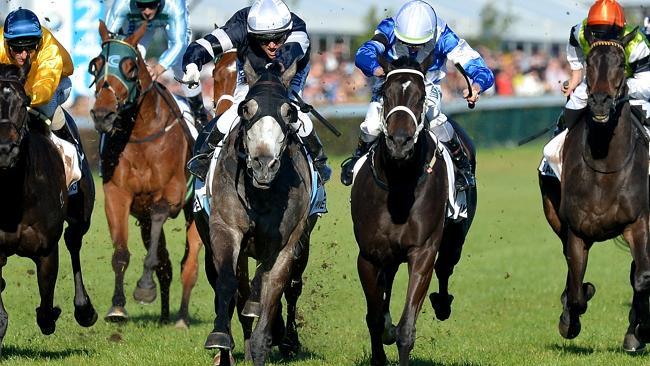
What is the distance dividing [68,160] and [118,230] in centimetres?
177

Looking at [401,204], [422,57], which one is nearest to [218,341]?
[401,204]

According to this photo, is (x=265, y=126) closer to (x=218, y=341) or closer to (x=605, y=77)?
(x=218, y=341)

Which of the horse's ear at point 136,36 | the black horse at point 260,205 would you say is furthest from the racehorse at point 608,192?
the horse's ear at point 136,36

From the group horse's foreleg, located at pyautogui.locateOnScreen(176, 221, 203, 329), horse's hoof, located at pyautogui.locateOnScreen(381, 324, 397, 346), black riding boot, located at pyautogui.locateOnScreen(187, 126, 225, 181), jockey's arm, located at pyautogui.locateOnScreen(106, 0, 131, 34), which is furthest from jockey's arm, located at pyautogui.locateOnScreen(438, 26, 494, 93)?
jockey's arm, located at pyautogui.locateOnScreen(106, 0, 131, 34)

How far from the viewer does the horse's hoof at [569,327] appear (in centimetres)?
900

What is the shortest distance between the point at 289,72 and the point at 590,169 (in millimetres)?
2390

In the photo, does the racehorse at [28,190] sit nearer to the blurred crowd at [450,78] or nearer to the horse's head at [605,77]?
the horse's head at [605,77]

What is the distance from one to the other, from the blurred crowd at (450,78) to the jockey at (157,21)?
12.0 m

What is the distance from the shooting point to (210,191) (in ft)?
25.8

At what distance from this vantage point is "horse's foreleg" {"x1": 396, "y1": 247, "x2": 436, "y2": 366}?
24.8 ft

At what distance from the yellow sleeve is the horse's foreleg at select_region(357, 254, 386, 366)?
2255 millimetres

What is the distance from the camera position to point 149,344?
9.37 metres

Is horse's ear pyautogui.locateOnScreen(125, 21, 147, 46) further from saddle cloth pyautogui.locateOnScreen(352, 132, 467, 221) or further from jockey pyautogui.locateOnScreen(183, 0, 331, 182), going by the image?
saddle cloth pyautogui.locateOnScreen(352, 132, 467, 221)

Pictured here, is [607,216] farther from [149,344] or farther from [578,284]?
[149,344]
